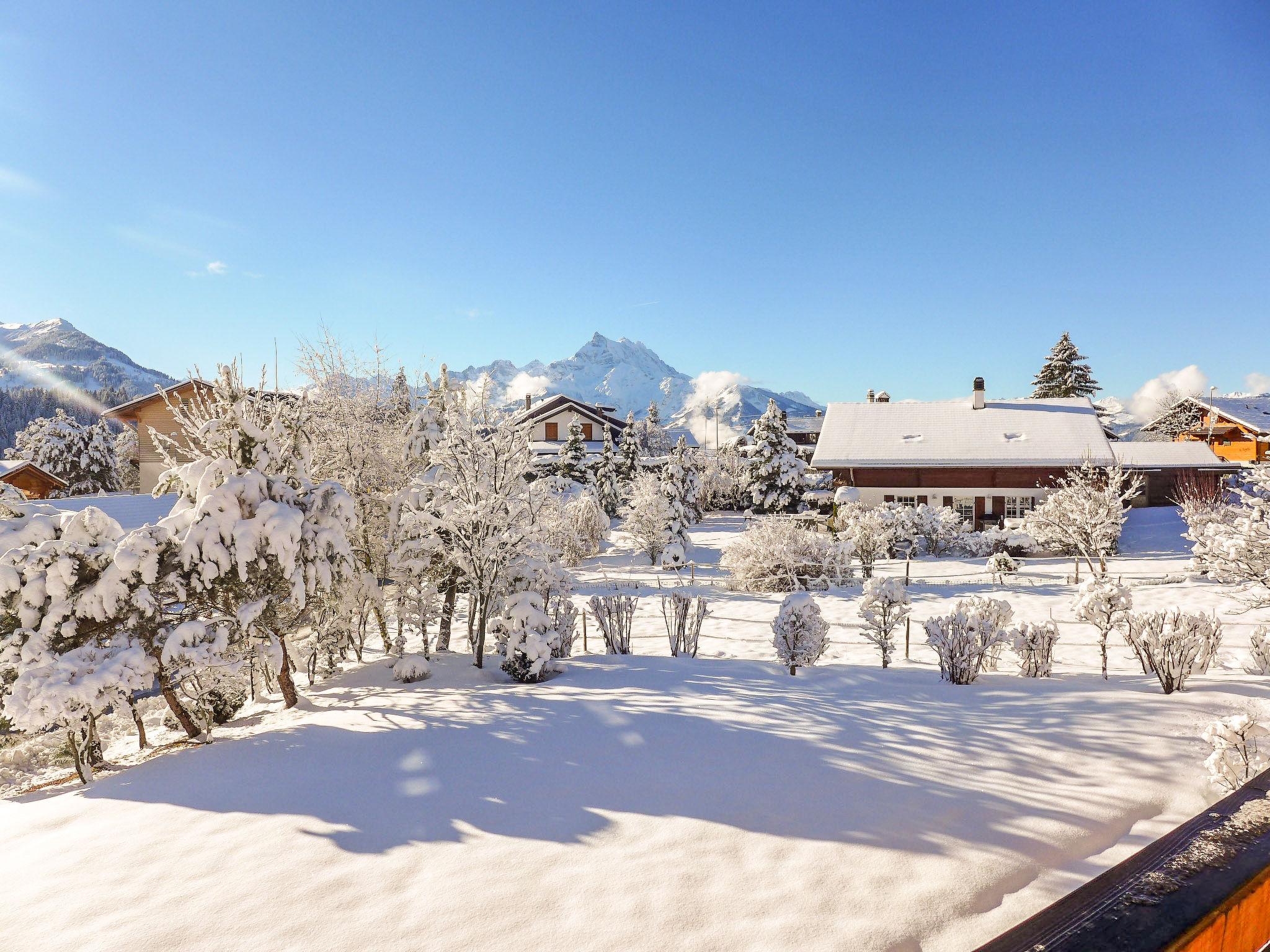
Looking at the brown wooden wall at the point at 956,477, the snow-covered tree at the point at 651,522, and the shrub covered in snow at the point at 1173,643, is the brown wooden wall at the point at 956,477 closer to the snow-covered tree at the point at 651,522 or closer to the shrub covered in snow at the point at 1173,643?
the snow-covered tree at the point at 651,522

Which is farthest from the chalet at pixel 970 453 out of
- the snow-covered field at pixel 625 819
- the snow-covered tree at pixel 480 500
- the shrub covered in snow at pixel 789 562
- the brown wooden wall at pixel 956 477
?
the snow-covered tree at pixel 480 500

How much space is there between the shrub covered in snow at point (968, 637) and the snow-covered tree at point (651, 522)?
1881cm

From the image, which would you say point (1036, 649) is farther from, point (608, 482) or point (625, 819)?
point (608, 482)

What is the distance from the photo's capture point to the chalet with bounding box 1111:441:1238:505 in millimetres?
30719

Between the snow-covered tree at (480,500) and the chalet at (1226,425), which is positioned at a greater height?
the chalet at (1226,425)

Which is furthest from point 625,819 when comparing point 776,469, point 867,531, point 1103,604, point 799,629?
point 776,469

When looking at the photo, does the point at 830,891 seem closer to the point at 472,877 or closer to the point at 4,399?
the point at 472,877

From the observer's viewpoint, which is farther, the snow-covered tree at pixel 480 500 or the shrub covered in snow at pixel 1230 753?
the snow-covered tree at pixel 480 500

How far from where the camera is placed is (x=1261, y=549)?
9.81 meters

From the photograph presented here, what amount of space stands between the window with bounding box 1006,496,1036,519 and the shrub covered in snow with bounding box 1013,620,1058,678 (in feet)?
76.4

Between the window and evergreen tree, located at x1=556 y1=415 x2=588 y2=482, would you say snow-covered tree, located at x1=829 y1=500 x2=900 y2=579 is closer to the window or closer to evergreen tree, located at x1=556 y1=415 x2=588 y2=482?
the window

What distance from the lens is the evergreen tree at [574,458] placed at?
40312 millimetres

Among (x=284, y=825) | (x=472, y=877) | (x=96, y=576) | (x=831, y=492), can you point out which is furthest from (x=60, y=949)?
(x=831, y=492)

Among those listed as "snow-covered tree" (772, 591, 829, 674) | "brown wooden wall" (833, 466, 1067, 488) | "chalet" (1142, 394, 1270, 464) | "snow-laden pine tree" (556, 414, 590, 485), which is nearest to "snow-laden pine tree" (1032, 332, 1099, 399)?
"chalet" (1142, 394, 1270, 464)
